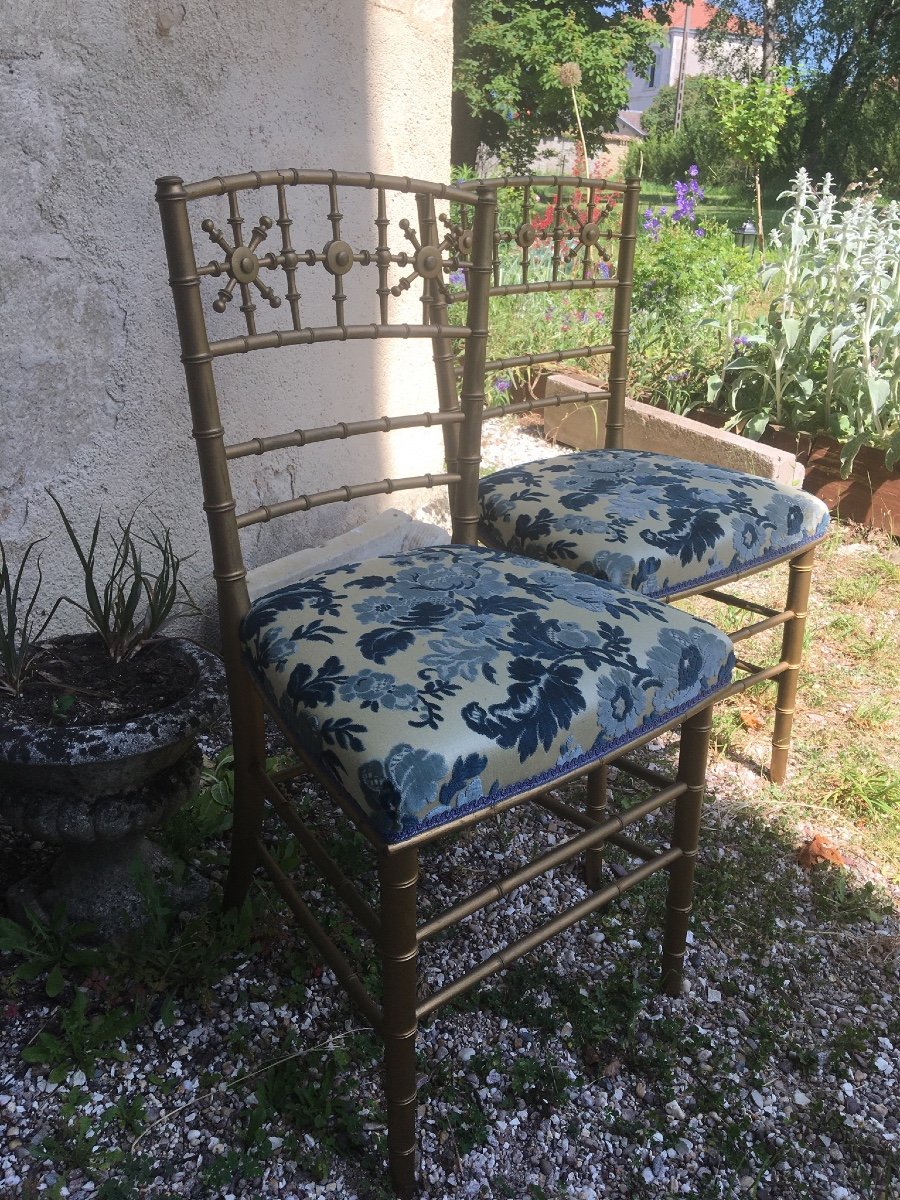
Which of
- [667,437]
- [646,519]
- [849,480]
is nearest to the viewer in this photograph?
[646,519]

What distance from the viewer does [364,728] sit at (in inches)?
40.1

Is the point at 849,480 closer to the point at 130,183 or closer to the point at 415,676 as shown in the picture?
the point at 130,183

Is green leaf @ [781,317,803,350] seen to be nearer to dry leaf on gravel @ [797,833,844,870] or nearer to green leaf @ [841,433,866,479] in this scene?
green leaf @ [841,433,866,479]

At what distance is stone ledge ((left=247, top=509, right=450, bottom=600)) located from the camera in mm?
2139

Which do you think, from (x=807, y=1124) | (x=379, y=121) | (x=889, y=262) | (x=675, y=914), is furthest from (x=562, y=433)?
(x=807, y=1124)

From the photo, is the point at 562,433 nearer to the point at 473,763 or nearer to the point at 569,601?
the point at 569,601

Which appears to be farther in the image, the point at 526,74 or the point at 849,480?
the point at 526,74

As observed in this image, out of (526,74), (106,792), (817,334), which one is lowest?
(106,792)

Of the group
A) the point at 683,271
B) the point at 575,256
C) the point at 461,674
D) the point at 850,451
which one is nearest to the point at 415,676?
the point at 461,674

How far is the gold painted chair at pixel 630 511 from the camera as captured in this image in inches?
62.2

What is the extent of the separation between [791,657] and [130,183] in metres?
1.55

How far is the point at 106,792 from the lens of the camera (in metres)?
1.39

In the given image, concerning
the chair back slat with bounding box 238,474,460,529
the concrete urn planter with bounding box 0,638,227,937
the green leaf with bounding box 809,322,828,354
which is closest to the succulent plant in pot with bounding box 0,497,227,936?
the concrete urn planter with bounding box 0,638,227,937

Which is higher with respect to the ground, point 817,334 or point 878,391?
point 817,334
